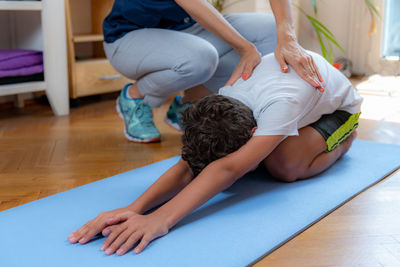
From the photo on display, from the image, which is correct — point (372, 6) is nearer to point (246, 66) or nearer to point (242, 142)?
point (246, 66)

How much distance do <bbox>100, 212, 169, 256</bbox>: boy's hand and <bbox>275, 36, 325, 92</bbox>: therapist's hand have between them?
0.56m

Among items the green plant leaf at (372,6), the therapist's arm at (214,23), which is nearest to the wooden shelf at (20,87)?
the therapist's arm at (214,23)

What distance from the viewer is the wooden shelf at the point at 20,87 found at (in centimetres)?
221

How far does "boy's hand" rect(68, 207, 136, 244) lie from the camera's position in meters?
1.06

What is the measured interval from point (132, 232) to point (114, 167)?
24.2 inches

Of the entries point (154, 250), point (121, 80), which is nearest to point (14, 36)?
point (121, 80)

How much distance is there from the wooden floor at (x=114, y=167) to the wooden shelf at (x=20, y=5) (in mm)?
483

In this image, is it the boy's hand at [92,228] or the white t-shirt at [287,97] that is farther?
the white t-shirt at [287,97]

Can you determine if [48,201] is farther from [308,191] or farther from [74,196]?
[308,191]

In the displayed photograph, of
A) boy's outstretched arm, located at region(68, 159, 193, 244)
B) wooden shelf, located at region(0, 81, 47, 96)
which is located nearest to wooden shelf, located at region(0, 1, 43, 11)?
wooden shelf, located at region(0, 81, 47, 96)

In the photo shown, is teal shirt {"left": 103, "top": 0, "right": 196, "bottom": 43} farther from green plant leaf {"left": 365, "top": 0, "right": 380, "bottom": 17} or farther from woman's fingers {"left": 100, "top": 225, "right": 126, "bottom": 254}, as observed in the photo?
green plant leaf {"left": 365, "top": 0, "right": 380, "bottom": 17}

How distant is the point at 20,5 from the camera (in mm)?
2199

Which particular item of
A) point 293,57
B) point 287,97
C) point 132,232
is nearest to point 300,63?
point 293,57

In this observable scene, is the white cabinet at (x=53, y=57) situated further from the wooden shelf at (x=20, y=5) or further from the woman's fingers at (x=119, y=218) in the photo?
the woman's fingers at (x=119, y=218)
